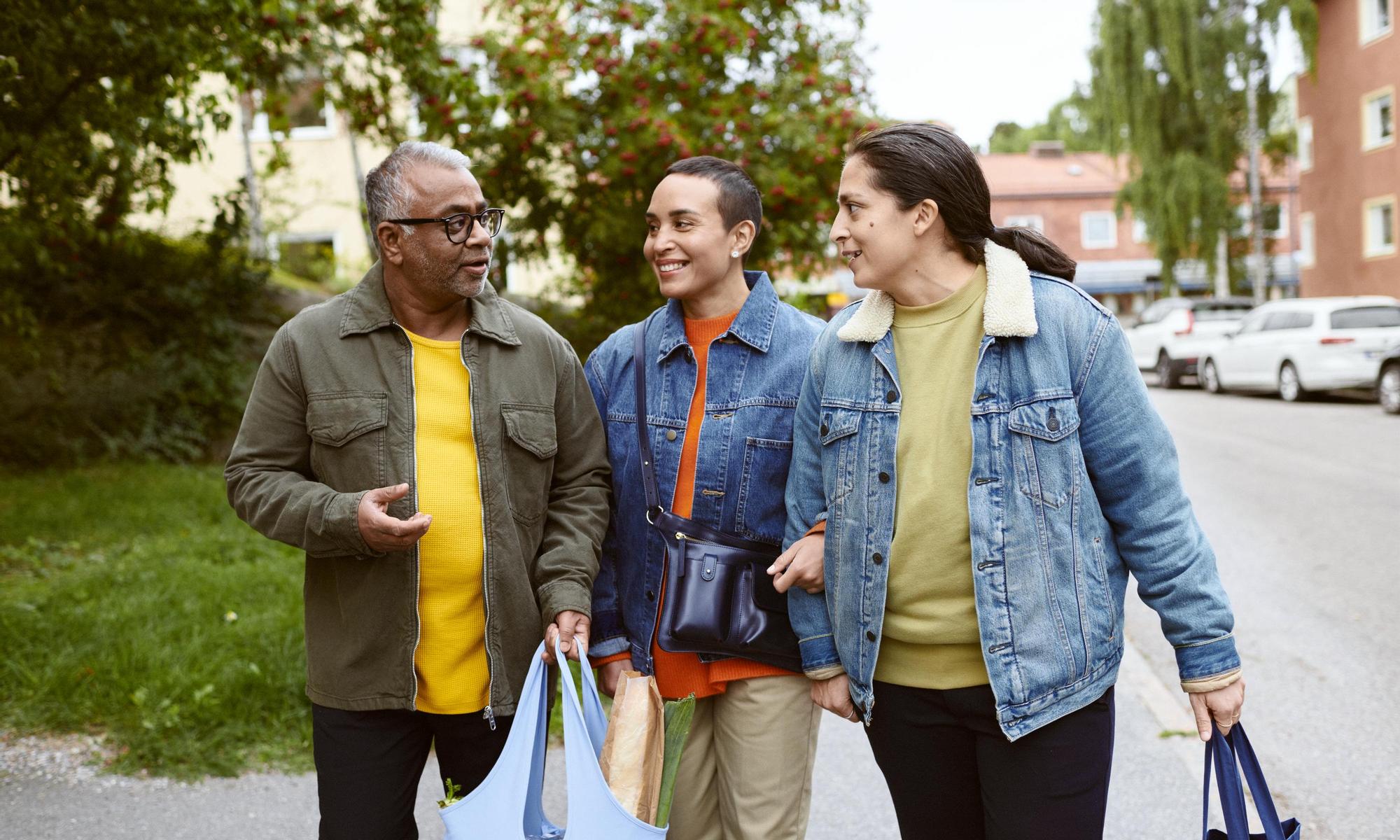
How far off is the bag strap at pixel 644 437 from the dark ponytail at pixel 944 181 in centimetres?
86

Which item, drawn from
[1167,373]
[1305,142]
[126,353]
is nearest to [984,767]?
[126,353]

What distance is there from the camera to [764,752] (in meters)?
2.83

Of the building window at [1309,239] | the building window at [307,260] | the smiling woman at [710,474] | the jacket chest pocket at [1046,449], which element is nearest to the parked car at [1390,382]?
the building window at [307,260]

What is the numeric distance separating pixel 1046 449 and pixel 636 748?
1.06 m

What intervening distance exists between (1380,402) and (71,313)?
16.5 metres

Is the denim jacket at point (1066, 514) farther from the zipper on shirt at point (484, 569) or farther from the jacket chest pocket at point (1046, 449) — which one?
the zipper on shirt at point (484, 569)

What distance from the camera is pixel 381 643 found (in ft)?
8.46

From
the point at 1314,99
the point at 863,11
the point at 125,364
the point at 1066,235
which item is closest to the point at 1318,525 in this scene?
the point at 863,11

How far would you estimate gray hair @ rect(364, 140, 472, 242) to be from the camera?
2.62 m

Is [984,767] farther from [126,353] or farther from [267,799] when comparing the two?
[126,353]

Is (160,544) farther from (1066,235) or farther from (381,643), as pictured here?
(1066,235)

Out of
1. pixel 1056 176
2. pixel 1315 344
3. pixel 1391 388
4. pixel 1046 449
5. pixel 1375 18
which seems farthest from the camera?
pixel 1056 176

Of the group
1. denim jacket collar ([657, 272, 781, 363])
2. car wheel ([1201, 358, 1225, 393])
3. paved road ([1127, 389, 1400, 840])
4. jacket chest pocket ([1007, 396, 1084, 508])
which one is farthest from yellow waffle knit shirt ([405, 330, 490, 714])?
car wheel ([1201, 358, 1225, 393])

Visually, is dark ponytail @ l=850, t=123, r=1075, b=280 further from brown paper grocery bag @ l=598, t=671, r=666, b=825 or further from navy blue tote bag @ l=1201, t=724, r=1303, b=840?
brown paper grocery bag @ l=598, t=671, r=666, b=825
